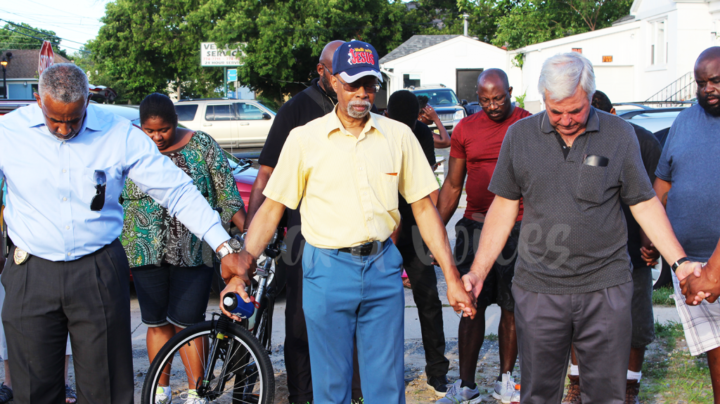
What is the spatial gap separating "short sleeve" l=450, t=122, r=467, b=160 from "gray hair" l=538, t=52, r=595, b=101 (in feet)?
4.41

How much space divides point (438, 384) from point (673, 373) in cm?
172

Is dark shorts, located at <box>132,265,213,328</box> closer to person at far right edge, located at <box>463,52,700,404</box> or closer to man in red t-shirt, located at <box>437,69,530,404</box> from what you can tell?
man in red t-shirt, located at <box>437,69,530,404</box>

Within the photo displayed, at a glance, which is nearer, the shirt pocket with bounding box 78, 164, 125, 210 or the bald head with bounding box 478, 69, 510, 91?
the shirt pocket with bounding box 78, 164, 125, 210

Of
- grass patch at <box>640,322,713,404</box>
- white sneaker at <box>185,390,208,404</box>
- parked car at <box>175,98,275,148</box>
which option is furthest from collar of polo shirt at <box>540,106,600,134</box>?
parked car at <box>175,98,275,148</box>

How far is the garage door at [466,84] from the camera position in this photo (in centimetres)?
3684

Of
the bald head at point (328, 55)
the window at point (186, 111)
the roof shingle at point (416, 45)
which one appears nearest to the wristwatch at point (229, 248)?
the bald head at point (328, 55)

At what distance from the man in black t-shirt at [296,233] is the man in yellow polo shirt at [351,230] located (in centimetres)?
89

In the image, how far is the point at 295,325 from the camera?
416 cm

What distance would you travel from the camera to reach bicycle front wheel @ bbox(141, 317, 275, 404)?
11.8 ft

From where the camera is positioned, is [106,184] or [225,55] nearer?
[106,184]

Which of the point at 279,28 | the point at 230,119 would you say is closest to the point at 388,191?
the point at 230,119

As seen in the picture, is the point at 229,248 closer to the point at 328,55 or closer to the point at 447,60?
the point at 328,55

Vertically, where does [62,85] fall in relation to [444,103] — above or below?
below

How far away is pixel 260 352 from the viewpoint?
3648 mm
